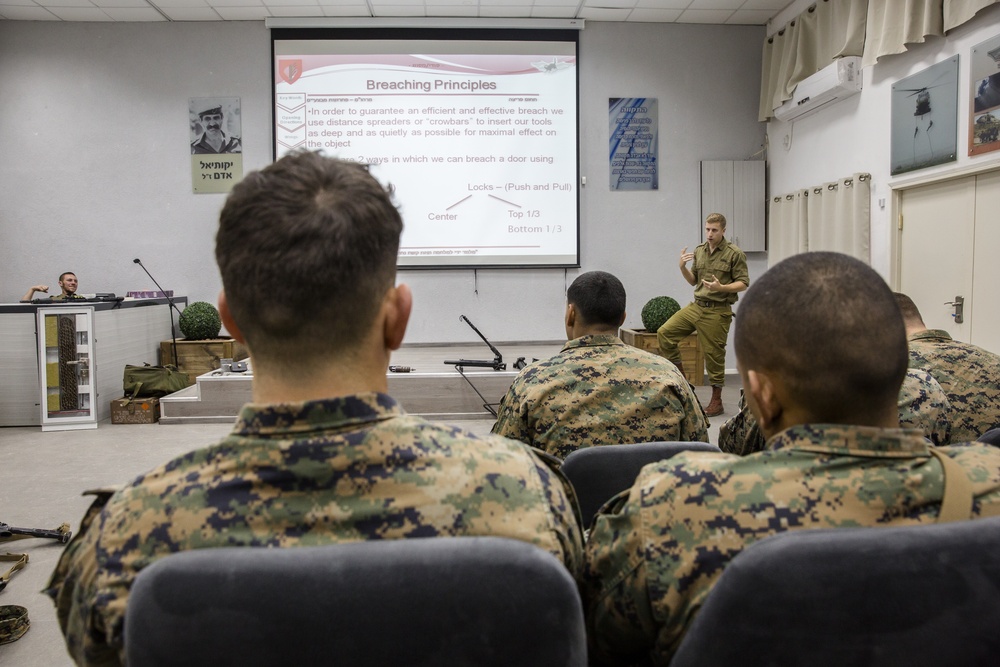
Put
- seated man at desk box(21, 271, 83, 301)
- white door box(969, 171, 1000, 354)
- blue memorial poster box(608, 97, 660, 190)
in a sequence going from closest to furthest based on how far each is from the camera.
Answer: white door box(969, 171, 1000, 354) < seated man at desk box(21, 271, 83, 301) < blue memorial poster box(608, 97, 660, 190)

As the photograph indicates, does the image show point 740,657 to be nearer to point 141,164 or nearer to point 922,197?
point 922,197

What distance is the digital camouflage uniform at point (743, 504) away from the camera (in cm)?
75

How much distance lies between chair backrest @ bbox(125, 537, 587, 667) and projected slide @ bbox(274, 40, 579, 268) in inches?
232

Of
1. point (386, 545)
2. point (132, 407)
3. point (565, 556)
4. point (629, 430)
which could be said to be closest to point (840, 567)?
point (565, 556)

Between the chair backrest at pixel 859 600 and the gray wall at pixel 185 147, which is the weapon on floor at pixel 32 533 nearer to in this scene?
the chair backrest at pixel 859 600

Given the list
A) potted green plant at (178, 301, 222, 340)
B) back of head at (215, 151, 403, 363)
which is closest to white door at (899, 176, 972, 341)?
back of head at (215, 151, 403, 363)

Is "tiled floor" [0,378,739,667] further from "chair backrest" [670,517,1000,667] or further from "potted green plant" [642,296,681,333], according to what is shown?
"chair backrest" [670,517,1000,667]

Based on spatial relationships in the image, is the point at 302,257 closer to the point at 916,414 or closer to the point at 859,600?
the point at 859,600

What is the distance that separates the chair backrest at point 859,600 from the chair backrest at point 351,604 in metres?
0.16

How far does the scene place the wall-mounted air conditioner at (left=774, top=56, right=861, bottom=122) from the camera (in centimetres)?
505

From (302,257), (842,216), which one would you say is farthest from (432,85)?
(302,257)

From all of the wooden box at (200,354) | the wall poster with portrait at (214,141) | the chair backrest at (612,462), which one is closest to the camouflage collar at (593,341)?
the chair backrest at (612,462)

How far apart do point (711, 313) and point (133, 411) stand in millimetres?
4325

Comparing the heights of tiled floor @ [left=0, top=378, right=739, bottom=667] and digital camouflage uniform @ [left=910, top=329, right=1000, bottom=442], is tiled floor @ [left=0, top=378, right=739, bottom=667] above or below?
below
